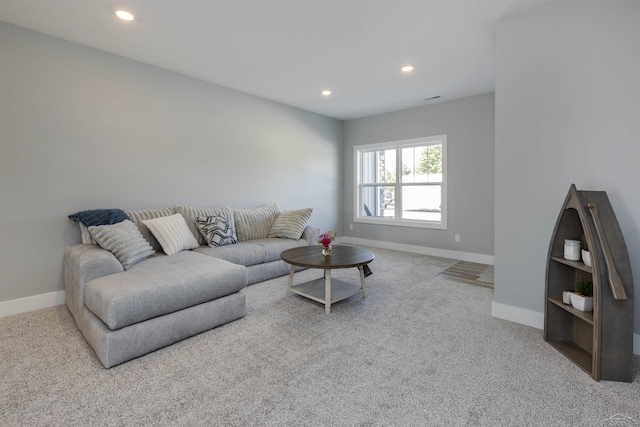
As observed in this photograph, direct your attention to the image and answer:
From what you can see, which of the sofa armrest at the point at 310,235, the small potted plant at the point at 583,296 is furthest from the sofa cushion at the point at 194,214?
the small potted plant at the point at 583,296

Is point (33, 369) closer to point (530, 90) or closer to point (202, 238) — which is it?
point (202, 238)

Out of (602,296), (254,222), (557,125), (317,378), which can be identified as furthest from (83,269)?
(557,125)

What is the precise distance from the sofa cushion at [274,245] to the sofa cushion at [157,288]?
1082 millimetres

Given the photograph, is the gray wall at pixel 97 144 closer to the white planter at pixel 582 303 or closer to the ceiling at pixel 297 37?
the ceiling at pixel 297 37

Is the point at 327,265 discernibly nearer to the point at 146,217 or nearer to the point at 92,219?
the point at 146,217

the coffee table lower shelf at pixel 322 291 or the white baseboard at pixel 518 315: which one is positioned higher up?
the coffee table lower shelf at pixel 322 291

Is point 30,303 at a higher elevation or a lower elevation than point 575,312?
lower

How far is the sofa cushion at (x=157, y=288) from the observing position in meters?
1.95

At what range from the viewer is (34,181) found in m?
2.85

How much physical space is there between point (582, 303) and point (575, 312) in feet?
0.24

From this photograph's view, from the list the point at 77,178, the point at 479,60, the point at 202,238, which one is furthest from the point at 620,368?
the point at 77,178

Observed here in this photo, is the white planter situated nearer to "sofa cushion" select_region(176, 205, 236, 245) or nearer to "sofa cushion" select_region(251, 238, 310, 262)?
"sofa cushion" select_region(251, 238, 310, 262)

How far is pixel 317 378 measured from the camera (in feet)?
6.01

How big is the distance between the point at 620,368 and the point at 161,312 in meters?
2.89
